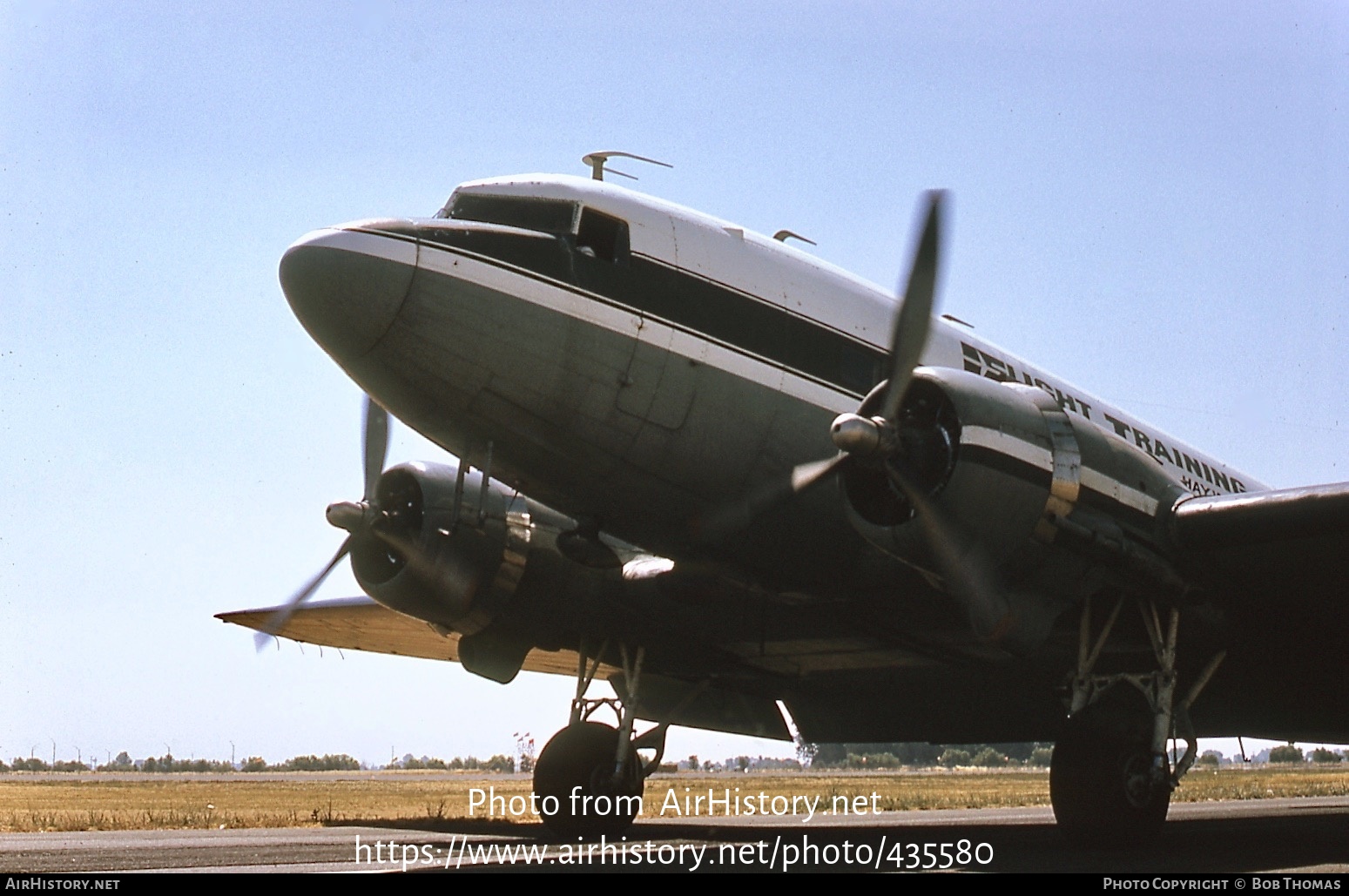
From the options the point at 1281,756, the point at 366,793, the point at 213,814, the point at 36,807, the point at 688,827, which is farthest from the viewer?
the point at 1281,756

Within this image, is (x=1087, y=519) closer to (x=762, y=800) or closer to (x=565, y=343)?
(x=565, y=343)

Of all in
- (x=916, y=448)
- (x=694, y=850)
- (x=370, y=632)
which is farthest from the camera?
(x=370, y=632)

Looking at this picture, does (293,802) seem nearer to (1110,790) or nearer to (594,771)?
(594,771)

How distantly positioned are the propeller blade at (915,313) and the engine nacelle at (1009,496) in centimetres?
18

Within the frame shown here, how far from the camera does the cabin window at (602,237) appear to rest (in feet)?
41.3

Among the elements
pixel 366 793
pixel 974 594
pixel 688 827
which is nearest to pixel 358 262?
pixel 974 594

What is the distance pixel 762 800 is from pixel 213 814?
11.1 meters

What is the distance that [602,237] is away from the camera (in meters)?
12.7

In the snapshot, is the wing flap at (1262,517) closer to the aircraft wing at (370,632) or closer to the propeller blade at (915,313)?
the propeller blade at (915,313)

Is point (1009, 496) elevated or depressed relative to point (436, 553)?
depressed

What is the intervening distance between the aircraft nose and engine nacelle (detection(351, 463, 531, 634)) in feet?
15.5

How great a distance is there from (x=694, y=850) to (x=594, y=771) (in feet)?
10.6

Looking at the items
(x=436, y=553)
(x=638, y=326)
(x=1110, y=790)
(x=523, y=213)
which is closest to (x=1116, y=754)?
(x=1110, y=790)

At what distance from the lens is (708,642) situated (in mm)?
16516
